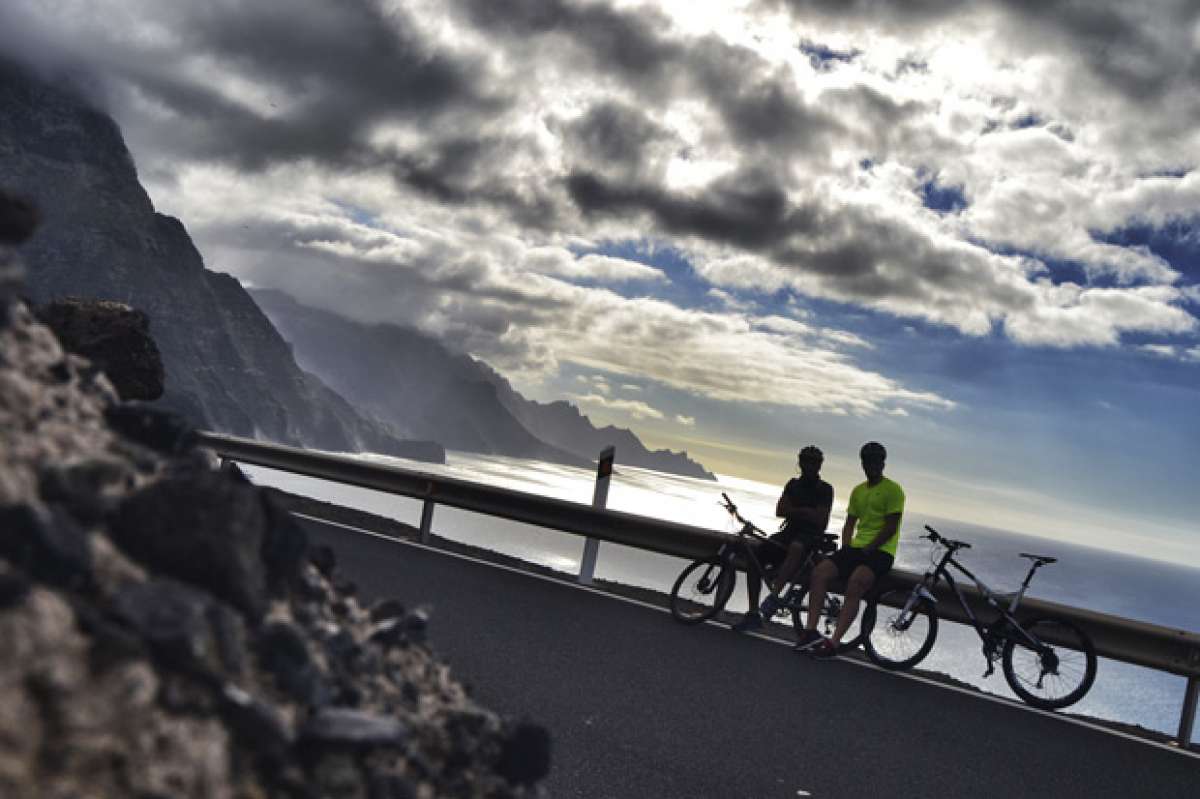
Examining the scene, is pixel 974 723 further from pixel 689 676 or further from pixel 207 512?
pixel 207 512

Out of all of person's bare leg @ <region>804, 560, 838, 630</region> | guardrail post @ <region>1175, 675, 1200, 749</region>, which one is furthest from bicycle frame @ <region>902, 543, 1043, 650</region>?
guardrail post @ <region>1175, 675, 1200, 749</region>

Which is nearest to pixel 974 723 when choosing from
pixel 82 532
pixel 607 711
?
pixel 607 711

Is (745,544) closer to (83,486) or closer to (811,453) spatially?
(811,453)

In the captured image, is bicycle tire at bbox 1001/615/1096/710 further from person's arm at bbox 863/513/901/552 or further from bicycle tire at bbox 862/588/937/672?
person's arm at bbox 863/513/901/552

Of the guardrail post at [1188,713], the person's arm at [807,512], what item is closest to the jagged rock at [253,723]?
the guardrail post at [1188,713]

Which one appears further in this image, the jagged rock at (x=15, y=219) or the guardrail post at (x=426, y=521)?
the guardrail post at (x=426, y=521)

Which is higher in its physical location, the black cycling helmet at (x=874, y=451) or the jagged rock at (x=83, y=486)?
the black cycling helmet at (x=874, y=451)

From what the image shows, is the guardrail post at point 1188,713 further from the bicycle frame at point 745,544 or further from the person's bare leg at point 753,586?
the person's bare leg at point 753,586

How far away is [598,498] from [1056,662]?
555 centimetres

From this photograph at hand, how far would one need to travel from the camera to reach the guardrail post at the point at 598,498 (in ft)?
36.6

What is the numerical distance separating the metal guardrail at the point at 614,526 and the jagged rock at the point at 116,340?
281cm

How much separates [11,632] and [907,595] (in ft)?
30.4

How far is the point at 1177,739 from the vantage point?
7.61 meters

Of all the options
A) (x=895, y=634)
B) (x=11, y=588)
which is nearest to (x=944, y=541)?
(x=895, y=634)
